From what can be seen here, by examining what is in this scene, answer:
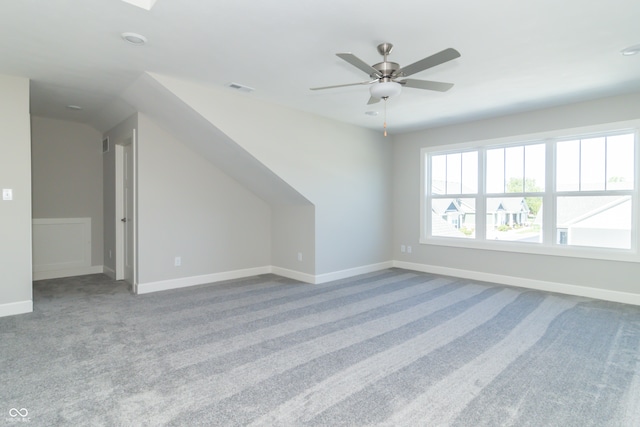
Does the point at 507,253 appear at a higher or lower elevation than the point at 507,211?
lower

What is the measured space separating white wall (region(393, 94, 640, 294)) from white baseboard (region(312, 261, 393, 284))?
1.34 feet

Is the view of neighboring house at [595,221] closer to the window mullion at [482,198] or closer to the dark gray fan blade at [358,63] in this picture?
the window mullion at [482,198]

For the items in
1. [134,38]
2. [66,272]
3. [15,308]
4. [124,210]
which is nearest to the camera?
[134,38]

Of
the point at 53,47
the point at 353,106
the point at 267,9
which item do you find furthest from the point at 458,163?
the point at 53,47

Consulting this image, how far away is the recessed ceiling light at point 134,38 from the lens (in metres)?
2.73

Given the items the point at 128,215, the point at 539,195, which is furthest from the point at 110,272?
the point at 539,195

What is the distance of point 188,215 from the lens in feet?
16.4

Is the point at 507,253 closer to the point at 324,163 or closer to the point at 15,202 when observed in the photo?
the point at 324,163

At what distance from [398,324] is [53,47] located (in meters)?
3.96

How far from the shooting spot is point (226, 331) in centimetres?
324

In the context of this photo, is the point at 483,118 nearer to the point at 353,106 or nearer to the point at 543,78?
the point at 543,78

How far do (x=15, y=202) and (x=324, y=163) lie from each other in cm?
367

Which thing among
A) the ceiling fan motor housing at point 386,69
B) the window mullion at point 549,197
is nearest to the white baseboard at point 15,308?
the ceiling fan motor housing at point 386,69

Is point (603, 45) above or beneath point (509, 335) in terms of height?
above
